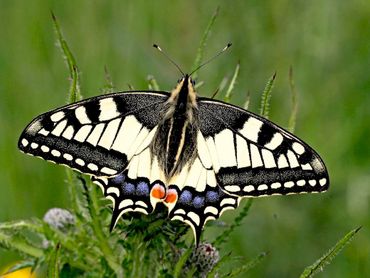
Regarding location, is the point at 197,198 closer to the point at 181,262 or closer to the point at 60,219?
the point at 181,262

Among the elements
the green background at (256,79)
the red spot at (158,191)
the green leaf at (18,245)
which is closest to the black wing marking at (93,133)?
the red spot at (158,191)

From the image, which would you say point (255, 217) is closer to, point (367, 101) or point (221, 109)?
point (367, 101)

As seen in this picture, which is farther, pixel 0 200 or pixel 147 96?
pixel 0 200

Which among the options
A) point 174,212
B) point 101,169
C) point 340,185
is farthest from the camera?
point 340,185

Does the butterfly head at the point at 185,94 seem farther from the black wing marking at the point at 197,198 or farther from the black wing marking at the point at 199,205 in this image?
the black wing marking at the point at 199,205

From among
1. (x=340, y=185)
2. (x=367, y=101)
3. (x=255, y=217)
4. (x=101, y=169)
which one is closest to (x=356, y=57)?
(x=367, y=101)

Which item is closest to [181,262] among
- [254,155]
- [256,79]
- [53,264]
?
[53,264]

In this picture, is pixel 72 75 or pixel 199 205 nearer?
pixel 72 75

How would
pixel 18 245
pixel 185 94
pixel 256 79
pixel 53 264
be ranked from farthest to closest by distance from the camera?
pixel 256 79 < pixel 185 94 < pixel 18 245 < pixel 53 264
